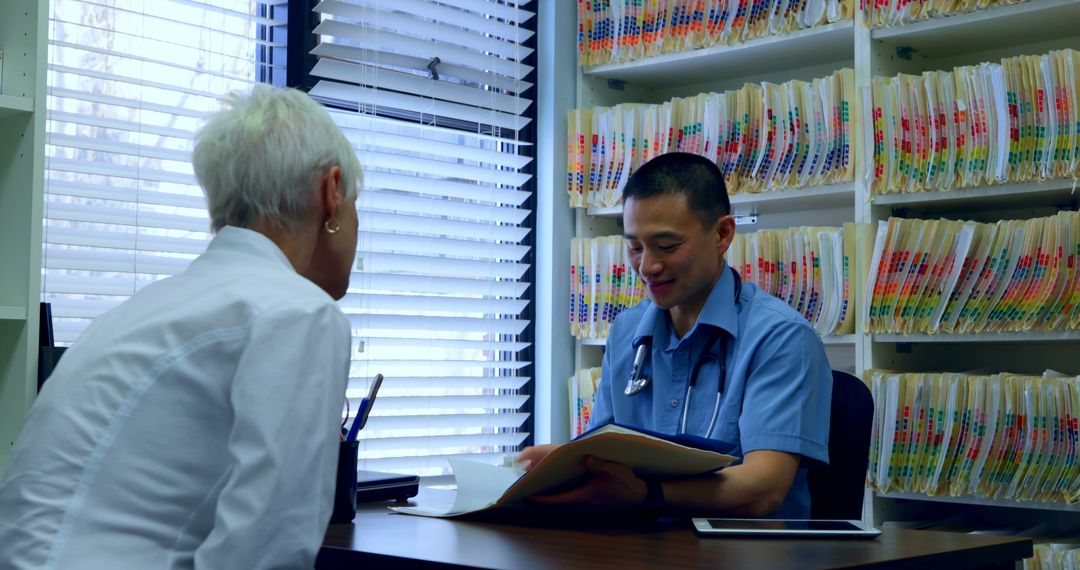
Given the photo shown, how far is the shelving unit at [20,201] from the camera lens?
2273 mm

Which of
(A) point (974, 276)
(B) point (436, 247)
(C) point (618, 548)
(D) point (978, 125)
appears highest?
(D) point (978, 125)

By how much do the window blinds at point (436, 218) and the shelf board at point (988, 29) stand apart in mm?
1182

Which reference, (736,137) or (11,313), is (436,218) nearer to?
(736,137)

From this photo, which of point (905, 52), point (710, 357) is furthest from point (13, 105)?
point (905, 52)

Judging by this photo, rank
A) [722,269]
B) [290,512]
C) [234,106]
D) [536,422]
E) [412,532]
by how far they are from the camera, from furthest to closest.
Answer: [536,422]
[722,269]
[412,532]
[234,106]
[290,512]

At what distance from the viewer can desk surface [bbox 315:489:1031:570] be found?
1372 millimetres

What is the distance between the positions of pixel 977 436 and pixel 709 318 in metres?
0.86

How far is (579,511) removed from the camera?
1.73 m

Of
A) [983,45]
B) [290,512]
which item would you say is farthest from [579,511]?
[983,45]

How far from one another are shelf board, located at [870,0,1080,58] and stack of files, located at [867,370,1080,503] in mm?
839

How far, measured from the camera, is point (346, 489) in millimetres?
1735

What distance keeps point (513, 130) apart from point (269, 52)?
2.80 feet

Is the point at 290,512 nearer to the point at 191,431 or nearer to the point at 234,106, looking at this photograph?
the point at 191,431

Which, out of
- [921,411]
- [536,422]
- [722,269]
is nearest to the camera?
[722,269]
